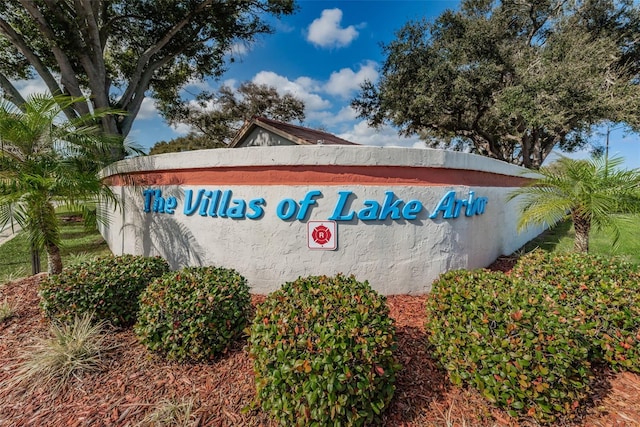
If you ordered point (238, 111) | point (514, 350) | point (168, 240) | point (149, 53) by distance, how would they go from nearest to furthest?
point (514, 350)
point (168, 240)
point (149, 53)
point (238, 111)

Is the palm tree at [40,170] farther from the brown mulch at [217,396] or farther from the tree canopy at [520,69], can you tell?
the tree canopy at [520,69]

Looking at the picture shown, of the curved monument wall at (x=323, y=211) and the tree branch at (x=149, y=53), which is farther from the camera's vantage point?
the tree branch at (x=149, y=53)

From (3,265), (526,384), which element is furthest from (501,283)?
(3,265)

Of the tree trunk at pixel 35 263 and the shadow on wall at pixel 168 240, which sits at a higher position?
the shadow on wall at pixel 168 240

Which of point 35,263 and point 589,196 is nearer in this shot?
point 589,196

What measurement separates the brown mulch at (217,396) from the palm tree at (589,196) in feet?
8.49

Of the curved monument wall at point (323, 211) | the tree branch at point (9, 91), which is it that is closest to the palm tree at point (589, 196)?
the curved monument wall at point (323, 211)

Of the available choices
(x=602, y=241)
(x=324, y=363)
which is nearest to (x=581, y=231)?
(x=602, y=241)

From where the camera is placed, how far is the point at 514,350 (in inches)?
99.9

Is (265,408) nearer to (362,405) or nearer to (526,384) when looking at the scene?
(362,405)

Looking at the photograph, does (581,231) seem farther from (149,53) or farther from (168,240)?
(149,53)

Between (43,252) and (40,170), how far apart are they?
321 centimetres

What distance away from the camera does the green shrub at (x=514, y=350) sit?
8.07 ft

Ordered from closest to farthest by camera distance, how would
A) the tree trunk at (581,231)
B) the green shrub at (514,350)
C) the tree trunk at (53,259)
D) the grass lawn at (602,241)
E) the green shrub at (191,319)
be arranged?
the green shrub at (514,350) < the green shrub at (191,319) < the grass lawn at (602,241) < the tree trunk at (581,231) < the tree trunk at (53,259)
